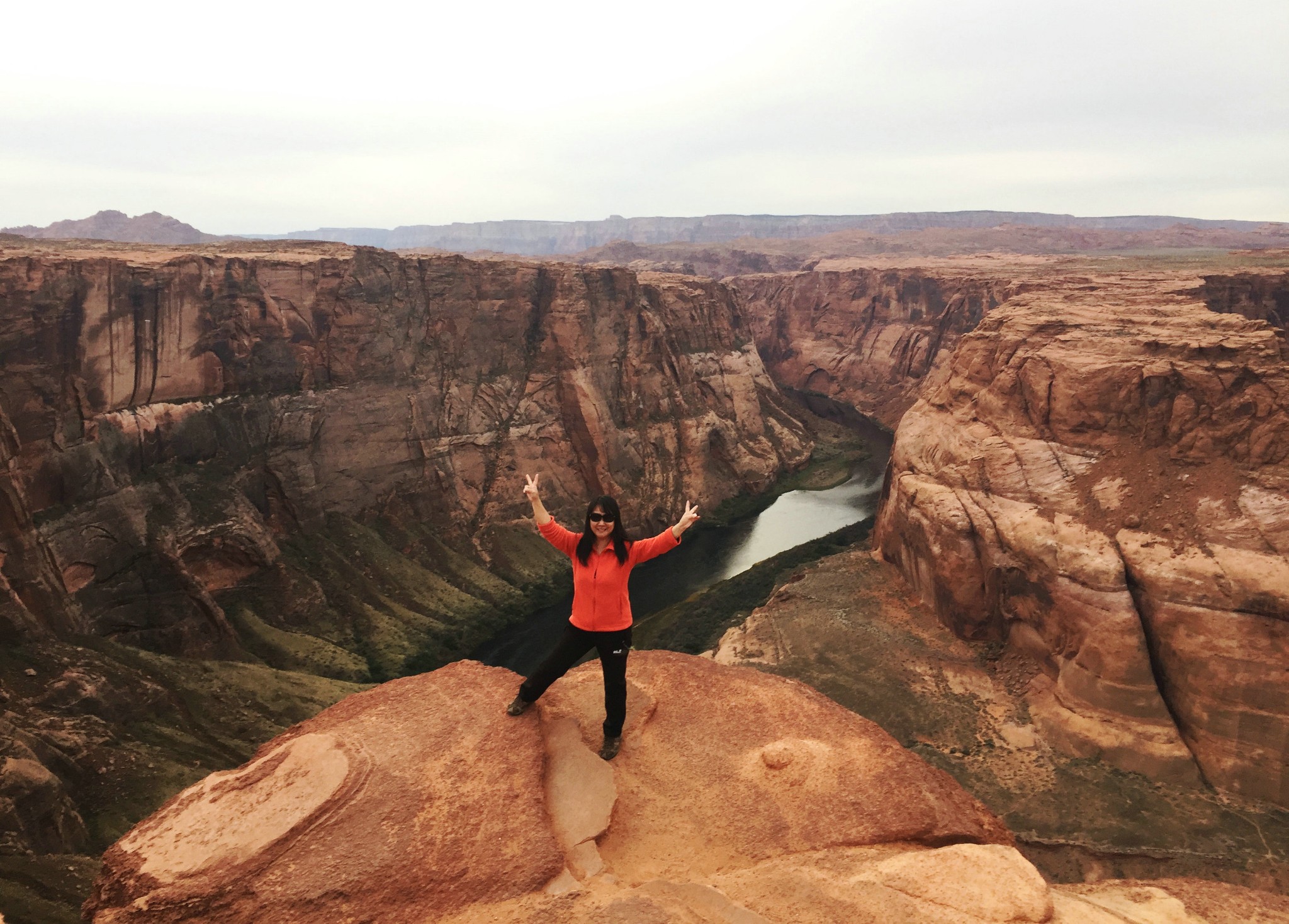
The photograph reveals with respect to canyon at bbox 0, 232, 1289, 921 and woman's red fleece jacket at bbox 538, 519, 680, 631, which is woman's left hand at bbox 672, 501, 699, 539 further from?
canyon at bbox 0, 232, 1289, 921

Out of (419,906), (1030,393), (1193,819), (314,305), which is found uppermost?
(314,305)

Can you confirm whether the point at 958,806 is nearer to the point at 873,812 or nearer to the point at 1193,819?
the point at 873,812

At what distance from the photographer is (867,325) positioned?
112375 mm

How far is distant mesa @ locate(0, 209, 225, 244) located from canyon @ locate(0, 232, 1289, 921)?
157 meters

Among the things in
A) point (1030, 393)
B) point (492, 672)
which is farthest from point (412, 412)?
point (492, 672)

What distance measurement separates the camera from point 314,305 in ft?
165

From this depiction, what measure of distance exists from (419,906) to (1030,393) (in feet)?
115

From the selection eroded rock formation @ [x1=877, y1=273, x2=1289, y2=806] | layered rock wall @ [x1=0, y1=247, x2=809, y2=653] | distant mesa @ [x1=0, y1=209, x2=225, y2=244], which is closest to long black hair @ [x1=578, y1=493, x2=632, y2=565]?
eroded rock formation @ [x1=877, y1=273, x2=1289, y2=806]

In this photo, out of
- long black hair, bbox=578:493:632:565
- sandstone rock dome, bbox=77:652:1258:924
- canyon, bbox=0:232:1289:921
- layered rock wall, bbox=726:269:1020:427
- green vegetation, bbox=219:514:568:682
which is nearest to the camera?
sandstone rock dome, bbox=77:652:1258:924

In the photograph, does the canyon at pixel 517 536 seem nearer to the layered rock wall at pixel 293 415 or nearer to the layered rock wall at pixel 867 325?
the layered rock wall at pixel 293 415

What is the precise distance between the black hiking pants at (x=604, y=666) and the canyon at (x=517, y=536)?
0.59 m

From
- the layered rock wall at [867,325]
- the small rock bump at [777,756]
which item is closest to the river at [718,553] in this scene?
the layered rock wall at [867,325]

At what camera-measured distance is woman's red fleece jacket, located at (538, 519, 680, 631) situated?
10.3 metres

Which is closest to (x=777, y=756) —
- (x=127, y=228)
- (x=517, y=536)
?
(x=517, y=536)
